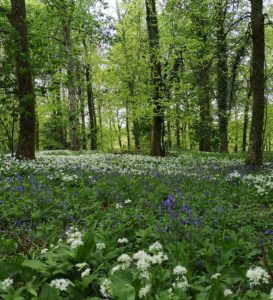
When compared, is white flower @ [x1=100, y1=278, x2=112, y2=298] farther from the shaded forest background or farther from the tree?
the tree

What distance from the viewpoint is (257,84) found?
38.3ft

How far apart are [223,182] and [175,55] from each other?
1220 cm

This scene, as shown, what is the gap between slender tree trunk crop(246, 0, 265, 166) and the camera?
11391mm

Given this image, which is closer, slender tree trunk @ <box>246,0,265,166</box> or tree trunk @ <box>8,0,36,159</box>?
slender tree trunk @ <box>246,0,265,166</box>

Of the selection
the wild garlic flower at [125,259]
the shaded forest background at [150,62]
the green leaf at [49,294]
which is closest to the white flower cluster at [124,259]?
the wild garlic flower at [125,259]

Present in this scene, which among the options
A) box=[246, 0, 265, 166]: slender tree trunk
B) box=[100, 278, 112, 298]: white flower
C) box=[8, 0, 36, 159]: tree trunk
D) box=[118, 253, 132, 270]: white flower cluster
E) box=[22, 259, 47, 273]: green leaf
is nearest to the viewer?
box=[100, 278, 112, 298]: white flower

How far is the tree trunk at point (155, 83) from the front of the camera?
58.6ft

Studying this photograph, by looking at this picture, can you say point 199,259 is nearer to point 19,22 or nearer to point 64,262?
point 64,262

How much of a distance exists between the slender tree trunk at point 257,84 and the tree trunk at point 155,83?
6623 millimetres

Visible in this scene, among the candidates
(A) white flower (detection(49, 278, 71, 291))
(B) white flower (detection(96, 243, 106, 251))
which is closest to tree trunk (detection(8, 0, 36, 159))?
(B) white flower (detection(96, 243, 106, 251))

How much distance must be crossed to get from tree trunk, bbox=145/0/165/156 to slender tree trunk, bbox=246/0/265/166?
6.62 m

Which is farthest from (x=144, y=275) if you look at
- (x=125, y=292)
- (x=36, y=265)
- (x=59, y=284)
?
(x=36, y=265)

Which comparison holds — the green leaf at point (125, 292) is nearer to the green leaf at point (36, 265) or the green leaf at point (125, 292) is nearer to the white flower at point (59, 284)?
the white flower at point (59, 284)

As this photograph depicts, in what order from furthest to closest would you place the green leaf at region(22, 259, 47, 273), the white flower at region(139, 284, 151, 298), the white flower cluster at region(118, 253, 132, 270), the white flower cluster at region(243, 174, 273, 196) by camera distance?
1. the white flower cluster at region(243, 174, 273, 196)
2. the green leaf at region(22, 259, 47, 273)
3. the white flower cluster at region(118, 253, 132, 270)
4. the white flower at region(139, 284, 151, 298)
